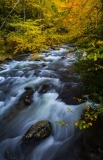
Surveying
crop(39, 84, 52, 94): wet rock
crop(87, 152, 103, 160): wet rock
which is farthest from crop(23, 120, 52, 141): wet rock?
crop(39, 84, 52, 94): wet rock

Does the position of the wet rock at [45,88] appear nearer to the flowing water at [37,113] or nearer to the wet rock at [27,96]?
the flowing water at [37,113]

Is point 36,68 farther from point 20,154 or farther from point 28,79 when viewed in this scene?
point 20,154

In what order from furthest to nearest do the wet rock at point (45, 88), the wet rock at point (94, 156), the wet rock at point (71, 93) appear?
the wet rock at point (45, 88) < the wet rock at point (71, 93) < the wet rock at point (94, 156)

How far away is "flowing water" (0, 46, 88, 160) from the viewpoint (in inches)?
182

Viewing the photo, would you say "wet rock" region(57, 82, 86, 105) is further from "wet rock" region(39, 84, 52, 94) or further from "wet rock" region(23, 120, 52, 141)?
"wet rock" region(23, 120, 52, 141)

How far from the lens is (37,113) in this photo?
249 inches

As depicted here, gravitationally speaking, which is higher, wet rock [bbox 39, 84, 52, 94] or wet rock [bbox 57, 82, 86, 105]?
wet rock [bbox 57, 82, 86, 105]

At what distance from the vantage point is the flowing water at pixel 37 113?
463 cm

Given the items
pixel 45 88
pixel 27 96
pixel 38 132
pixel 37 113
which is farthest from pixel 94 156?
pixel 45 88

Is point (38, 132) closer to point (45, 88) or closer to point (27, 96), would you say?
point (27, 96)

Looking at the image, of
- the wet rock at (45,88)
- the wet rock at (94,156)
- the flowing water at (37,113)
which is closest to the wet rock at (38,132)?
the flowing water at (37,113)

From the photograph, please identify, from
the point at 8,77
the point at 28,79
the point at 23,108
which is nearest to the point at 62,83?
the point at 28,79

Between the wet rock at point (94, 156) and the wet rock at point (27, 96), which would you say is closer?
the wet rock at point (94, 156)

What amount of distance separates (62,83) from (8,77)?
355 cm
